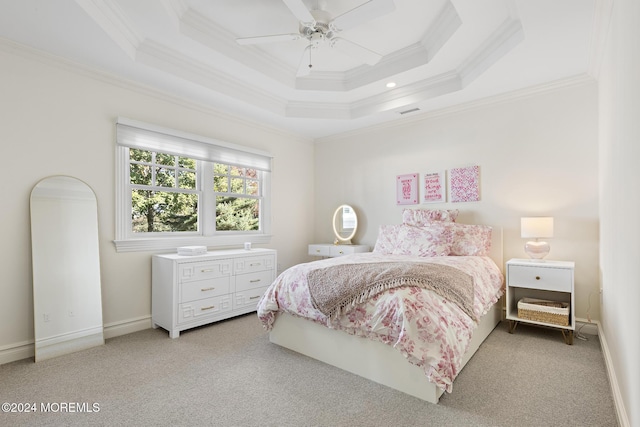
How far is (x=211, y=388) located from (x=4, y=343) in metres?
1.73

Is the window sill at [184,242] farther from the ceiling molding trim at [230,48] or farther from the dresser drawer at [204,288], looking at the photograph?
the ceiling molding trim at [230,48]

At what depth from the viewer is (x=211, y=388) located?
6.75ft

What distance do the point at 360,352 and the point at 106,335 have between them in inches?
92.8

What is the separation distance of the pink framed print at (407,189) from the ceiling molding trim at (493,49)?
1245mm

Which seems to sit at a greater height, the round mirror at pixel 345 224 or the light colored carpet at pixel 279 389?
the round mirror at pixel 345 224

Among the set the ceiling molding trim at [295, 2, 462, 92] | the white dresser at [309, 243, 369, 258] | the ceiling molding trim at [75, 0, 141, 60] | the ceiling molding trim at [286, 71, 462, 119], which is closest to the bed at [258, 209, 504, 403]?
the white dresser at [309, 243, 369, 258]

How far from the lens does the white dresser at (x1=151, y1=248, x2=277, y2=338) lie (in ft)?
9.86

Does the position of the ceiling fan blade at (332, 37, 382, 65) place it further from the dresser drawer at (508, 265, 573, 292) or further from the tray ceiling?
the dresser drawer at (508, 265, 573, 292)

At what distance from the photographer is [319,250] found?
4.64 metres

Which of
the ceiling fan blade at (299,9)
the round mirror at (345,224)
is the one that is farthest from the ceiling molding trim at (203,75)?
the round mirror at (345,224)

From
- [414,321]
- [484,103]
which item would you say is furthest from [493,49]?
[414,321]

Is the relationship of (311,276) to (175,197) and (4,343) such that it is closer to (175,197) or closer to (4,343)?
(175,197)

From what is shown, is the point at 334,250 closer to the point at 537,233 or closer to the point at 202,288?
the point at 202,288

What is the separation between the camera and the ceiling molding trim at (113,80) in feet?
8.21
